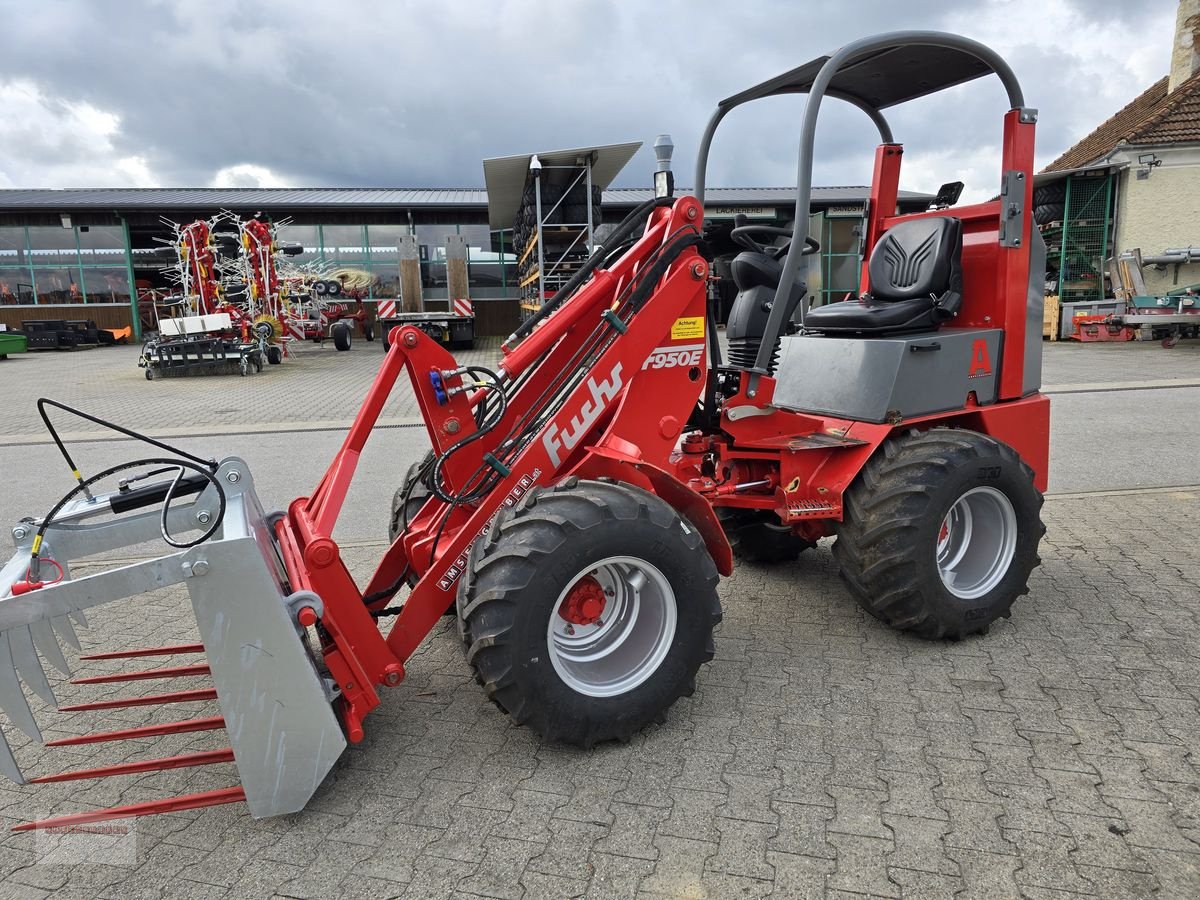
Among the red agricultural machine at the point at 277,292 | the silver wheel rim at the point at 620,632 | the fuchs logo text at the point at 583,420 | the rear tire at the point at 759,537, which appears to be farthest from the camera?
the red agricultural machine at the point at 277,292

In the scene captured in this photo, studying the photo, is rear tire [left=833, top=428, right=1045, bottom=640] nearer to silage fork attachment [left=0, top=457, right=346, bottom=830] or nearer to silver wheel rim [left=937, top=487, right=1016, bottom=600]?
silver wheel rim [left=937, top=487, right=1016, bottom=600]

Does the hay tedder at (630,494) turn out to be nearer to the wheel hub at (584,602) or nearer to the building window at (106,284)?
the wheel hub at (584,602)

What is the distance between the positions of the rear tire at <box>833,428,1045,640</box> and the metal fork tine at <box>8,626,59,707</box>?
120 inches

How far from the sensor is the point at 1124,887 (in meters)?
2.12

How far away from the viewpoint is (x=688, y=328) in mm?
3287

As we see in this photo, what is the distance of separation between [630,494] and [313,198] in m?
28.1

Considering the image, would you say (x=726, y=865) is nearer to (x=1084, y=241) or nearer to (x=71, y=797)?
(x=71, y=797)

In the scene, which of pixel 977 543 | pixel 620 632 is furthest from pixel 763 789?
pixel 977 543

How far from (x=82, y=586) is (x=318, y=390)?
12163 mm

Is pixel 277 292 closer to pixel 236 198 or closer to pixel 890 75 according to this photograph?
pixel 236 198

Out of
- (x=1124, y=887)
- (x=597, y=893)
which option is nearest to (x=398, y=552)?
(x=597, y=893)

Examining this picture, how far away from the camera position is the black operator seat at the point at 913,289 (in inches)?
144

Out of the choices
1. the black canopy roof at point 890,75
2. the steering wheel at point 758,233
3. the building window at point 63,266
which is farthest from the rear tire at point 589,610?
the building window at point 63,266

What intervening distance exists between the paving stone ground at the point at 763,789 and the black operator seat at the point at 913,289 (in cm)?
143
